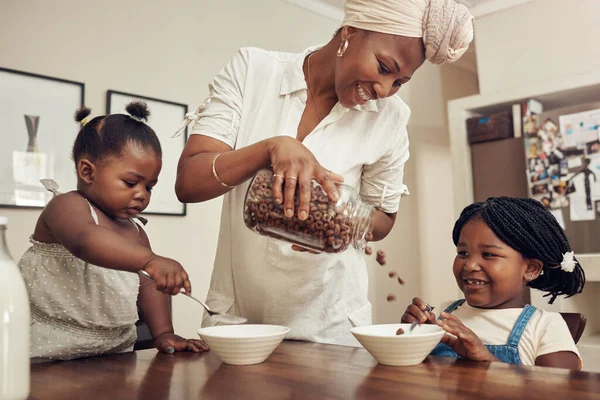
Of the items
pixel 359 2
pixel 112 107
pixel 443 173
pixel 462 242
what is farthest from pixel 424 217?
pixel 359 2

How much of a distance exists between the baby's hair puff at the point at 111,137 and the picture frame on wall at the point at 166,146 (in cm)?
155

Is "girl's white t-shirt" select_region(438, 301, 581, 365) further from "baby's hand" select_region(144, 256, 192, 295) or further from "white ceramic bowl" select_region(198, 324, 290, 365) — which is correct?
"baby's hand" select_region(144, 256, 192, 295)

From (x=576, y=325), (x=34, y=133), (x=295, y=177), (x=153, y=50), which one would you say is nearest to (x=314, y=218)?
(x=295, y=177)

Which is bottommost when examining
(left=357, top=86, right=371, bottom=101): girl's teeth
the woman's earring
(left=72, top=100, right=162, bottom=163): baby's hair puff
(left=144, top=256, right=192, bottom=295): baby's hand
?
(left=144, top=256, right=192, bottom=295): baby's hand

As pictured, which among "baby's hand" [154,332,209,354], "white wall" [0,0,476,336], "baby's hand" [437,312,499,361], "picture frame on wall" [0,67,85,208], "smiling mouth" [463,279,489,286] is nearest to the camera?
"baby's hand" [437,312,499,361]

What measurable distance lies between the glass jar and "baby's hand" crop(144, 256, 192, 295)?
144mm

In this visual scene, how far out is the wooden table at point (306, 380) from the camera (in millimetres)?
653

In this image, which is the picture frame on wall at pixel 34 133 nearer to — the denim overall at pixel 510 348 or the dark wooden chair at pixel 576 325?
the denim overall at pixel 510 348

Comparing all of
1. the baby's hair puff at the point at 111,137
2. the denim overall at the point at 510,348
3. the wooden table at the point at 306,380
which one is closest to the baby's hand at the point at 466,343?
the wooden table at the point at 306,380

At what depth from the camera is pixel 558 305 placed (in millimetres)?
2656

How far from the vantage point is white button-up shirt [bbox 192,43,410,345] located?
1.19m

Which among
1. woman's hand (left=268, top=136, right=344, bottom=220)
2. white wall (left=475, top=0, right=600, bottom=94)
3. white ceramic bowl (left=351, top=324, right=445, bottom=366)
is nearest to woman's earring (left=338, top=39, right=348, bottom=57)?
woman's hand (left=268, top=136, right=344, bottom=220)

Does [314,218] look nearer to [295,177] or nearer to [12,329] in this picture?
[295,177]

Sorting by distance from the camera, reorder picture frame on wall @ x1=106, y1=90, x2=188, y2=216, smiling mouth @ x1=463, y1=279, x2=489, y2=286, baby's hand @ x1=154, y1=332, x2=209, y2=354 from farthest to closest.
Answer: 1. picture frame on wall @ x1=106, y1=90, x2=188, y2=216
2. smiling mouth @ x1=463, y1=279, x2=489, y2=286
3. baby's hand @ x1=154, y1=332, x2=209, y2=354
